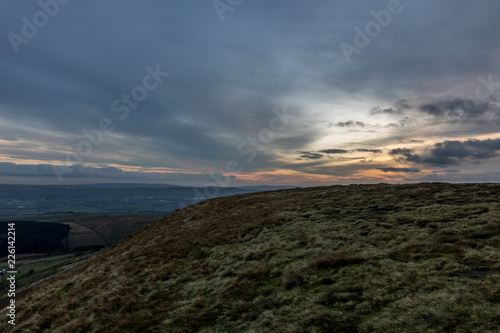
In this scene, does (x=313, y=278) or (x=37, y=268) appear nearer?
(x=313, y=278)

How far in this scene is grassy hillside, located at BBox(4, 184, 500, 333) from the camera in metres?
8.03

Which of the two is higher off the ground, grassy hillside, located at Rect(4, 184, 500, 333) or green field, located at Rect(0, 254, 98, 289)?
grassy hillside, located at Rect(4, 184, 500, 333)

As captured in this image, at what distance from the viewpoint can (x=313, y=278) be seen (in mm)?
11555

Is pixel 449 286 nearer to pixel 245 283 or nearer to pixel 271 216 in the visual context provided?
pixel 245 283

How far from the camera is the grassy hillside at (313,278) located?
8031mm

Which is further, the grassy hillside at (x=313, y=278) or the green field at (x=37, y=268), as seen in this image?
the green field at (x=37, y=268)

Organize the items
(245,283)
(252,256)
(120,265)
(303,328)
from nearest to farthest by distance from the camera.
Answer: (303,328), (245,283), (252,256), (120,265)

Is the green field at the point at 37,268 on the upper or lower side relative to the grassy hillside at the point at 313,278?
lower

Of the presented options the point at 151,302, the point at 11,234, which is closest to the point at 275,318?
the point at 151,302

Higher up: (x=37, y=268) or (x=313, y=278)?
(x=313, y=278)

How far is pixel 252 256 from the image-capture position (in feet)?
54.0

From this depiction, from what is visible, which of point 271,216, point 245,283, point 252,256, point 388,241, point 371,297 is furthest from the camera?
point 271,216

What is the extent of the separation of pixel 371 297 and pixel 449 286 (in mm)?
2617

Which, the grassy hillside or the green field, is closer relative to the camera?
the grassy hillside
